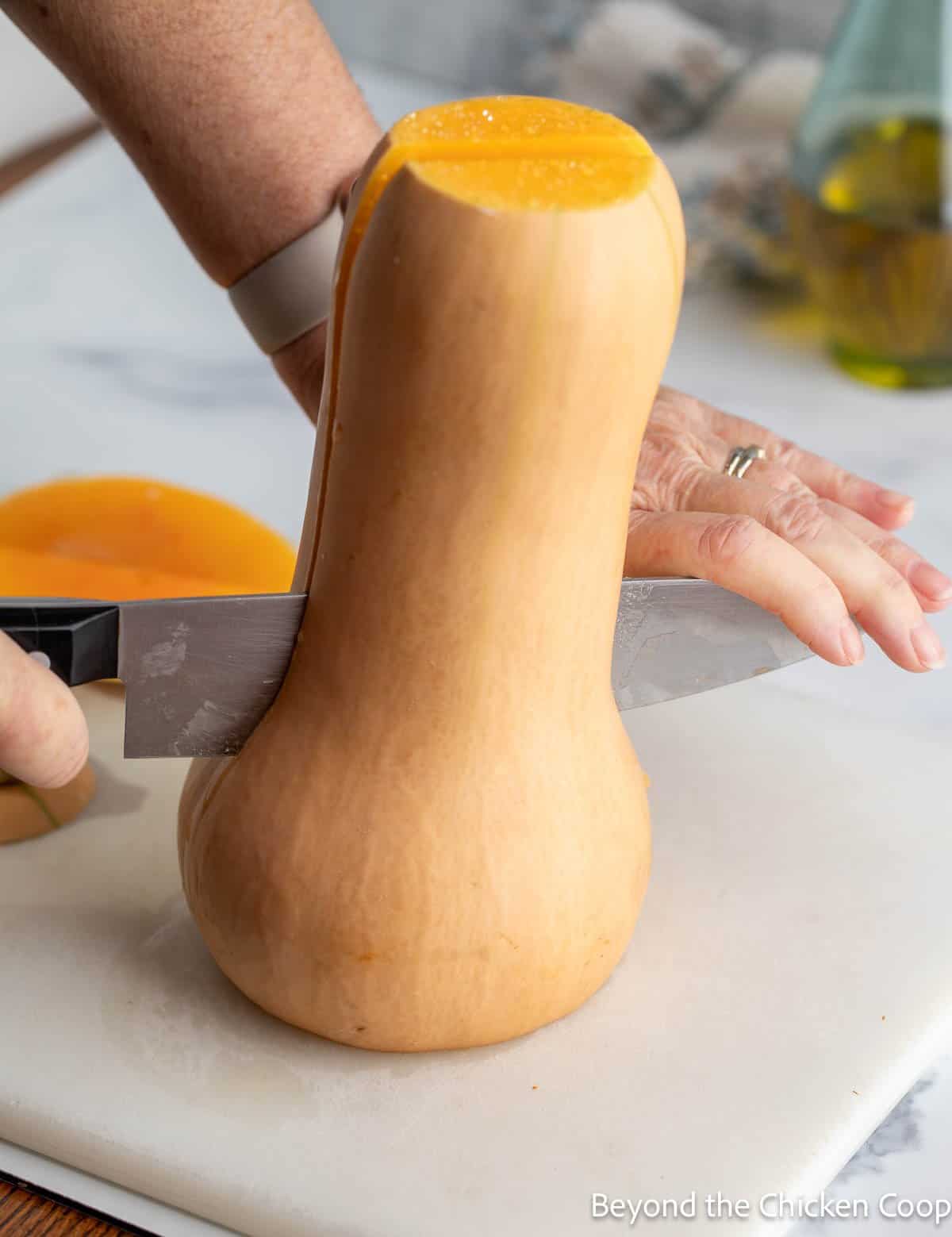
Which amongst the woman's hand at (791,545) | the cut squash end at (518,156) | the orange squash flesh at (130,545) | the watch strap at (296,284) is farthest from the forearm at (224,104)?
the cut squash end at (518,156)

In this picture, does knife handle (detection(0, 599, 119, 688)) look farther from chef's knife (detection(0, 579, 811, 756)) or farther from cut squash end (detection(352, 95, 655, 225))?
cut squash end (detection(352, 95, 655, 225))

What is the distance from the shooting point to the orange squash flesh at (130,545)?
2.79 feet

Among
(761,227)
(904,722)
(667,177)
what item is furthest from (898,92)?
(667,177)

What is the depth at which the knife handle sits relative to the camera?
23.0 inches

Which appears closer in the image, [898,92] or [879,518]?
[879,518]

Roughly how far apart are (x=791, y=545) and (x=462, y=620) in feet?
0.63

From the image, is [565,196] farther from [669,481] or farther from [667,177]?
[669,481]

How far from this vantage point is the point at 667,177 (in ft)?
1.73

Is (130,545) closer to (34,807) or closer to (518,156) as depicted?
(34,807)

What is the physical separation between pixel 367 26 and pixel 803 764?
165 centimetres

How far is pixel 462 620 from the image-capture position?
22.3 inches

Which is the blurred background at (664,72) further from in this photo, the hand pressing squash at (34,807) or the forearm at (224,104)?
the hand pressing squash at (34,807)

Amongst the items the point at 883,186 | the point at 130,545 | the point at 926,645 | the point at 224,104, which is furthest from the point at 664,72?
the point at 926,645

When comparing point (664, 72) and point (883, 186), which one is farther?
point (664, 72)
